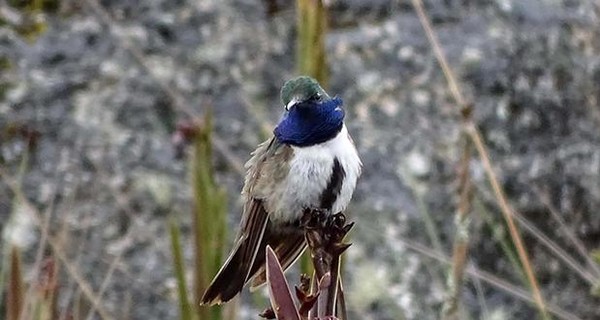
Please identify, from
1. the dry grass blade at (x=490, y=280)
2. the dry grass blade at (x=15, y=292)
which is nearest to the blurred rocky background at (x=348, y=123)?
the dry grass blade at (x=490, y=280)

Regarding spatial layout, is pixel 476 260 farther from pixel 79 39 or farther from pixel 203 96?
pixel 79 39

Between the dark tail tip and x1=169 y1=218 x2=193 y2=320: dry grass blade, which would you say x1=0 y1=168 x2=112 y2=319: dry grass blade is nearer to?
x1=169 y1=218 x2=193 y2=320: dry grass blade

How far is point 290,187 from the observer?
4.95 ft

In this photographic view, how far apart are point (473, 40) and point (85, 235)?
3.67 ft

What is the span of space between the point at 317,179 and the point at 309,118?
0.28 ft

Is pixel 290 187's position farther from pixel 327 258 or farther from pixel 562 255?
pixel 562 255

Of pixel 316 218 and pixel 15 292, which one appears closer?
pixel 316 218

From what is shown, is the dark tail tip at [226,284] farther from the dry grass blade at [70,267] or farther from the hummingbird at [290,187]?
the dry grass blade at [70,267]

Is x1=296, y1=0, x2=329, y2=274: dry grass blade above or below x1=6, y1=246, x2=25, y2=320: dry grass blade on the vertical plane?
above

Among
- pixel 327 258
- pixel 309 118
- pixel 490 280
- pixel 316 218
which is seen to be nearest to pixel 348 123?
pixel 490 280

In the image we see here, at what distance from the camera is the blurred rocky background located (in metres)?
2.67

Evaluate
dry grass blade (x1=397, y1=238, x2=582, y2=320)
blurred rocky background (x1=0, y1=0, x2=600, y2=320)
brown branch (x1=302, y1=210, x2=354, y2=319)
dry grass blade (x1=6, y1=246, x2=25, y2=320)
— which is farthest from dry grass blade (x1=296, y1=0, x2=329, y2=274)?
blurred rocky background (x1=0, y1=0, x2=600, y2=320)

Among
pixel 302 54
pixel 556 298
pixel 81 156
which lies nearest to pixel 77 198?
pixel 81 156

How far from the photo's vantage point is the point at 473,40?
3.00 metres
